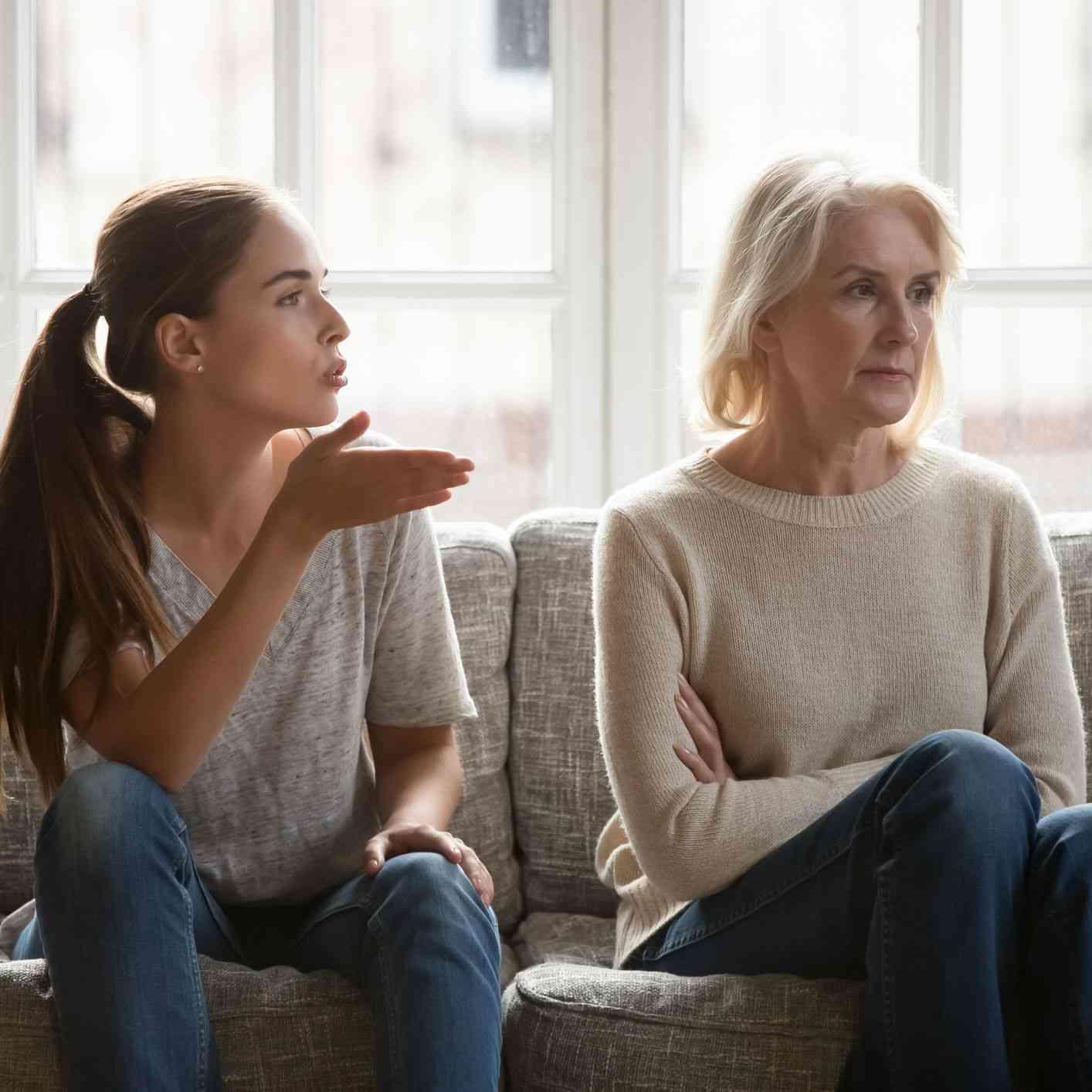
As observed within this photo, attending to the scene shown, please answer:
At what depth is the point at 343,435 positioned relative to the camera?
147 cm

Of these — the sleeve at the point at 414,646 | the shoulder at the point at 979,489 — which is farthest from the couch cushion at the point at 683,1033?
the shoulder at the point at 979,489

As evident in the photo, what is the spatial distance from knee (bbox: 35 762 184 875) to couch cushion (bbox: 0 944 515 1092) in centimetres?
15

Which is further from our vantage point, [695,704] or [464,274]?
[464,274]

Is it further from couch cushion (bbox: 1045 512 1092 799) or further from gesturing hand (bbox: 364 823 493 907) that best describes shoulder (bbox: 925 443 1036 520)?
gesturing hand (bbox: 364 823 493 907)

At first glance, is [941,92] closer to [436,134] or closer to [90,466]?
[436,134]

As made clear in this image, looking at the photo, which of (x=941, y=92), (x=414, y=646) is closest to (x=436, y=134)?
(x=941, y=92)

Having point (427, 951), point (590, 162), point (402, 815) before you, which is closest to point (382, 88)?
point (590, 162)

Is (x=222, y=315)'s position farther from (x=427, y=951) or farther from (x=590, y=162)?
(x=590, y=162)

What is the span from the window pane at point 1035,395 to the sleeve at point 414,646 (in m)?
1.26

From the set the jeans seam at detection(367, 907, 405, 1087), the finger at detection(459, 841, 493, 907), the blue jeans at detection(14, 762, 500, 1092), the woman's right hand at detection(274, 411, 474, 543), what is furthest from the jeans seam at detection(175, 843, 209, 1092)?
the woman's right hand at detection(274, 411, 474, 543)

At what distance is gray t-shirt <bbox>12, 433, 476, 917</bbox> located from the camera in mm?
1633

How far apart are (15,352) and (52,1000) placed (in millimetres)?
1431

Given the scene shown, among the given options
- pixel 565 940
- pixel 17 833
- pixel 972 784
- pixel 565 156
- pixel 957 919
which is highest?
pixel 565 156

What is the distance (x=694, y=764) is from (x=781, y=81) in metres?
1.40
